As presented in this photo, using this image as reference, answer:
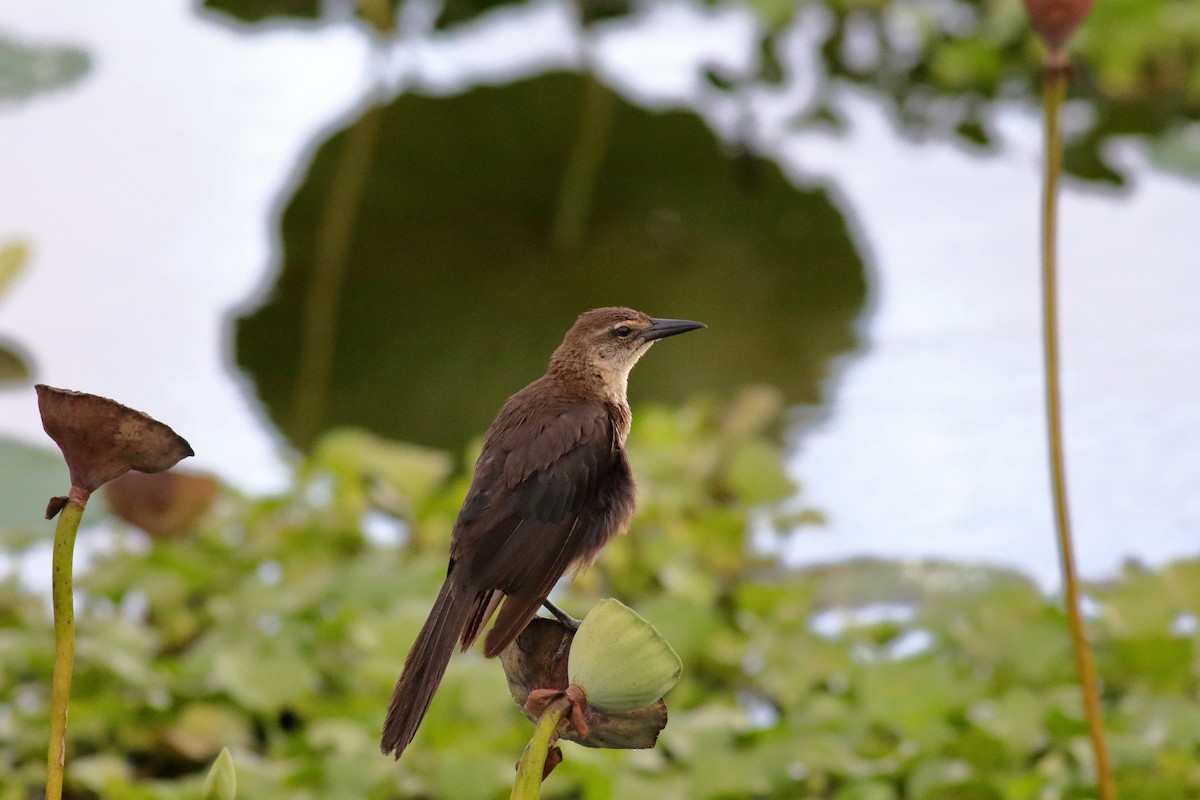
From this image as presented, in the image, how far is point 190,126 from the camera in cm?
515

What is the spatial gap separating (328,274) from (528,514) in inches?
126

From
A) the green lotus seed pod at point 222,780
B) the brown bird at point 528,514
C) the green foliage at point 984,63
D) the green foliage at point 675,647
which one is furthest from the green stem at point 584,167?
the green lotus seed pod at point 222,780

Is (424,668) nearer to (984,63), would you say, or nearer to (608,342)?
(608,342)

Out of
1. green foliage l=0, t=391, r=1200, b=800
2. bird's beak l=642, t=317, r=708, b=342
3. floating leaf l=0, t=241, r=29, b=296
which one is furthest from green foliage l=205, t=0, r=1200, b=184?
bird's beak l=642, t=317, r=708, b=342

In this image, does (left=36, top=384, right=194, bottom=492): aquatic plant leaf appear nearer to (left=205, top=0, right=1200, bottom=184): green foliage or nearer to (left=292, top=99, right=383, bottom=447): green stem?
(left=292, top=99, right=383, bottom=447): green stem

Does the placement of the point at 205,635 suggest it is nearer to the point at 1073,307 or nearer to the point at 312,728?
the point at 312,728

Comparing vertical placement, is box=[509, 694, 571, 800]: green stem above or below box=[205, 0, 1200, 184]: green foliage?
above

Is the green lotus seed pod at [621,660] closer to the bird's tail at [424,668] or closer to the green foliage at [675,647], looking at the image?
the bird's tail at [424,668]

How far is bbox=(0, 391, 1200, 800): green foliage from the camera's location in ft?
7.80

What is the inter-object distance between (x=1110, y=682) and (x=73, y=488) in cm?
210

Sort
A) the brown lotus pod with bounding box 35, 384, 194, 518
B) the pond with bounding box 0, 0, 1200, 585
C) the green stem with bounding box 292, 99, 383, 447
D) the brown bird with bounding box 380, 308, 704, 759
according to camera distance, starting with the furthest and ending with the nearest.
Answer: the green stem with bounding box 292, 99, 383, 447 → the pond with bounding box 0, 0, 1200, 585 → the brown bird with bounding box 380, 308, 704, 759 → the brown lotus pod with bounding box 35, 384, 194, 518

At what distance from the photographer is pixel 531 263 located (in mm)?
4449

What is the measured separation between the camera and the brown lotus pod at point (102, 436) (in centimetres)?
97

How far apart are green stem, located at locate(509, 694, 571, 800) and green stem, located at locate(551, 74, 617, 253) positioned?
138 inches
